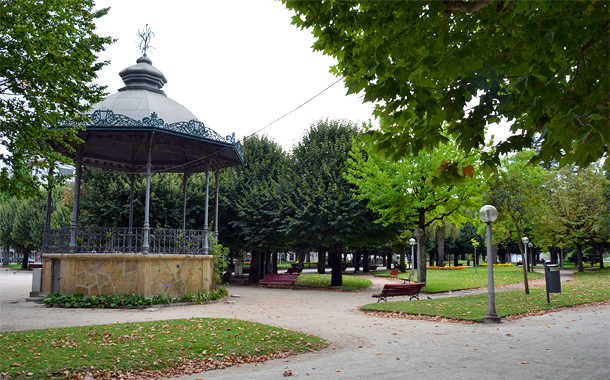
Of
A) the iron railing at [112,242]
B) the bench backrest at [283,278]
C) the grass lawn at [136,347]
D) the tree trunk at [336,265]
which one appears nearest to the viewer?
the grass lawn at [136,347]

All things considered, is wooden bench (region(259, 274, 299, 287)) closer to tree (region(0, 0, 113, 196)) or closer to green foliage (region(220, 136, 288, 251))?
green foliage (region(220, 136, 288, 251))

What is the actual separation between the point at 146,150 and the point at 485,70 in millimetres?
17025

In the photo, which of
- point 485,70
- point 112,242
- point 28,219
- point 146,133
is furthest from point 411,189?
point 28,219

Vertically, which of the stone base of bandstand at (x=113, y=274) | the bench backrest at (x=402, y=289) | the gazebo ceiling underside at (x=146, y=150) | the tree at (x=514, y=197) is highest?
the gazebo ceiling underside at (x=146, y=150)

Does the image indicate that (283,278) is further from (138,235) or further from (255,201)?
(138,235)

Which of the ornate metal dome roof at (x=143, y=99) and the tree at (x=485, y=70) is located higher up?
the ornate metal dome roof at (x=143, y=99)

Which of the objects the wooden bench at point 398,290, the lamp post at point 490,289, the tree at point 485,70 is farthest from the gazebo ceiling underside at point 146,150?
the tree at point 485,70

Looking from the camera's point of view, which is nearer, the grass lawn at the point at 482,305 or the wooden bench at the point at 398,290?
the grass lawn at the point at 482,305

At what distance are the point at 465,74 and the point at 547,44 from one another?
86 centimetres

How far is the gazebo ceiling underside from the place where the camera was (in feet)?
54.1

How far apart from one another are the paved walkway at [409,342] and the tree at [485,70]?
3.41m

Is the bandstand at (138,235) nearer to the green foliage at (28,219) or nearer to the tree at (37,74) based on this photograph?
the tree at (37,74)

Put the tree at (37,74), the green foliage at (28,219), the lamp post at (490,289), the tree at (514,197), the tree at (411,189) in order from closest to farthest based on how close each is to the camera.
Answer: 1. the tree at (37,74)
2. the lamp post at (490,289)
3. the tree at (514,197)
4. the tree at (411,189)
5. the green foliage at (28,219)

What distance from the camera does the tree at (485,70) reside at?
452cm
